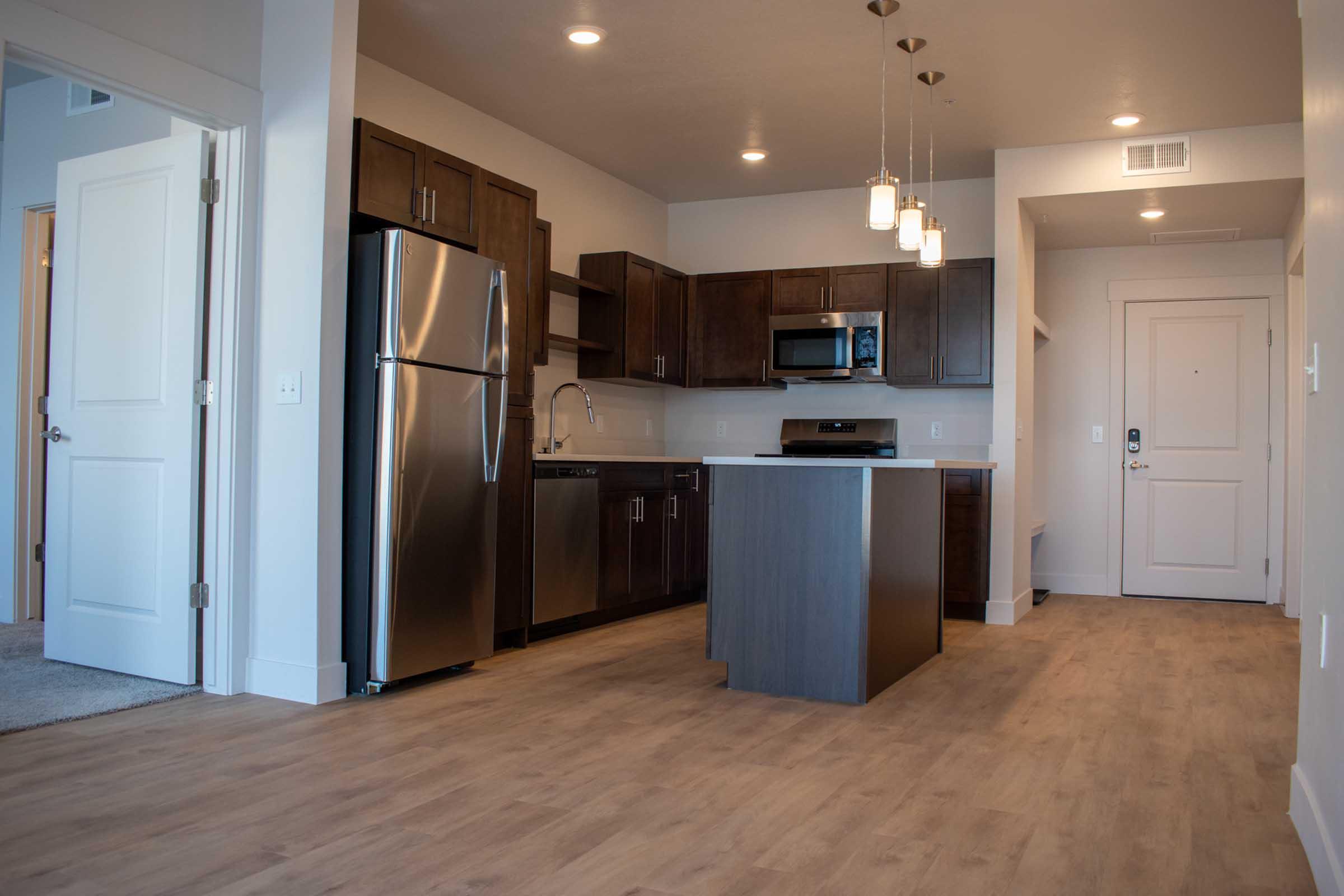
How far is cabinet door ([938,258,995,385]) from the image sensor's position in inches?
223

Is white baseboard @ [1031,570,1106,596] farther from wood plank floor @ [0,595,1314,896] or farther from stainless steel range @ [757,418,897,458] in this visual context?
wood plank floor @ [0,595,1314,896]

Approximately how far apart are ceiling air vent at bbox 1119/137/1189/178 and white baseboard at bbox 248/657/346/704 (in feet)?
14.8

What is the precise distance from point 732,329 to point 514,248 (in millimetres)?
2141

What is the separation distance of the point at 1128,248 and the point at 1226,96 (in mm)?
2127

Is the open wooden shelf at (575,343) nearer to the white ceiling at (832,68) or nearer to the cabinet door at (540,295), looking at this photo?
the cabinet door at (540,295)

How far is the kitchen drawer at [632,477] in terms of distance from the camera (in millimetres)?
4945

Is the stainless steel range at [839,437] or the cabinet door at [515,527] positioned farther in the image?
the stainless steel range at [839,437]

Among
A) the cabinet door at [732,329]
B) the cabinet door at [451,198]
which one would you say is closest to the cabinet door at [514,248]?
the cabinet door at [451,198]

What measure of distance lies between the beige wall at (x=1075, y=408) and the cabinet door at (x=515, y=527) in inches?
147

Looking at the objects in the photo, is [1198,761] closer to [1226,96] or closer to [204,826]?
[204,826]

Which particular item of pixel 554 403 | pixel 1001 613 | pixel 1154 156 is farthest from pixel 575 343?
pixel 1154 156

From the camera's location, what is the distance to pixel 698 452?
266 inches

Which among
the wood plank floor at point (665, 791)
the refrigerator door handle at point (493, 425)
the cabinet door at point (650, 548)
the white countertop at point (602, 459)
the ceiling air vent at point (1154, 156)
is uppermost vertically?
the ceiling air vent at point (1154, 156)

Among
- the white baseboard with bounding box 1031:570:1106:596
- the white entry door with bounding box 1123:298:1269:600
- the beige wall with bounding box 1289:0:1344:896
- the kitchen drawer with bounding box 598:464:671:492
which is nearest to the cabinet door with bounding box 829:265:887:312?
the kitchen drawer with bounding box 598:464:671:492
